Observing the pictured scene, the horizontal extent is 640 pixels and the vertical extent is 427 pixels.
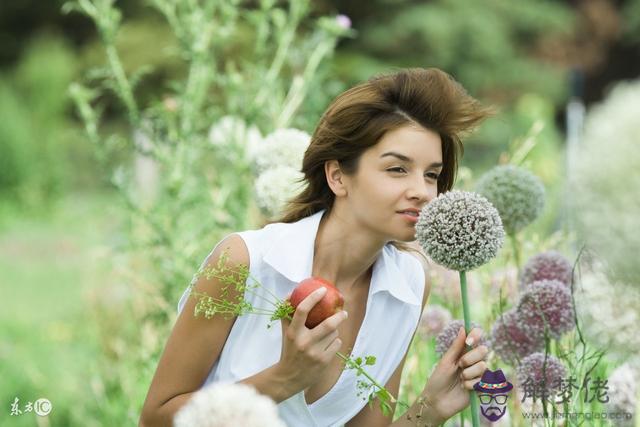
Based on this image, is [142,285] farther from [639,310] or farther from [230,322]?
[639,310]

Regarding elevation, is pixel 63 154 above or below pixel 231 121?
above

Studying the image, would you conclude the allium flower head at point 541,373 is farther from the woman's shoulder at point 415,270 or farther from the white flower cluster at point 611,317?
the woman's shoulder at point 415,270

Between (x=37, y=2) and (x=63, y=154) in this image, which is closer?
(x=63, y=154)

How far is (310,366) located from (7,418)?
8.83ft

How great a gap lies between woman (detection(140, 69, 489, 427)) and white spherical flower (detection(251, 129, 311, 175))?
28 centimetres

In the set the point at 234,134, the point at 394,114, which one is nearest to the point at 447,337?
the point at 394,114

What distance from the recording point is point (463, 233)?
4.75 feet

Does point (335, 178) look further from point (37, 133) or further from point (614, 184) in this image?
point (37, 133)

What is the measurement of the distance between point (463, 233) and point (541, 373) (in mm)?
368

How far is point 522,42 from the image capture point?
55.0 ft

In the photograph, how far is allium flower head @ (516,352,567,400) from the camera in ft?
5.35

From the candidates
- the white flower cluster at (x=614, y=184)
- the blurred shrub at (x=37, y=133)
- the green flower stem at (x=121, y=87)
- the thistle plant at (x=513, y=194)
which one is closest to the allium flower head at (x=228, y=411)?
the white flower cluster at (x=614, y=184)

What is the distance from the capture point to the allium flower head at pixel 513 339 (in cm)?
176

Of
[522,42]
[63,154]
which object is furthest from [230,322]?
[522,42]
